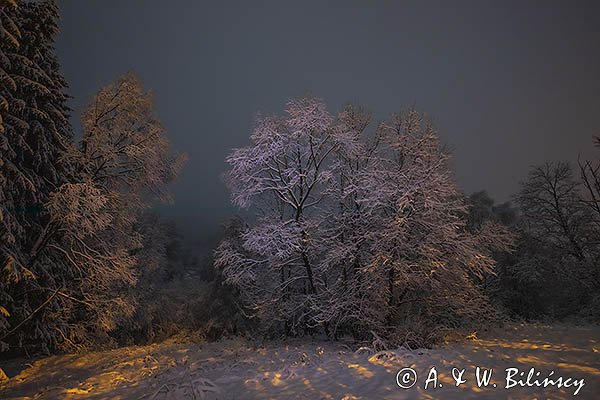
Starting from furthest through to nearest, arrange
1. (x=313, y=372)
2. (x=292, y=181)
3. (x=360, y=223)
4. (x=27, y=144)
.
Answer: (x=292, y=181) → (x=360, y=223) → (x=27, y=144) → (x=313, y=372)

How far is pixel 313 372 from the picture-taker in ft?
24.9

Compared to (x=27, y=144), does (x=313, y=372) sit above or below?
below

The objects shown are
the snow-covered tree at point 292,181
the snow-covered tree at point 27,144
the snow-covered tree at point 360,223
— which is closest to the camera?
the snow-covered tree at point 27,144

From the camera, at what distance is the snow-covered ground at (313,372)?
6.20 m

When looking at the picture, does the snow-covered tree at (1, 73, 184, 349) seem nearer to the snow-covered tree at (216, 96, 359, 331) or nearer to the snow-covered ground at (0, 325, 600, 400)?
the snow-covered ground at (0, 325, 600, 400)

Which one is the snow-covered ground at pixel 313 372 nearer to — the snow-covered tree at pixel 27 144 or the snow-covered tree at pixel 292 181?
the snow-covered tree at pixel 27 144

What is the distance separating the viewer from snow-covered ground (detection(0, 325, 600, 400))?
6.20 metres

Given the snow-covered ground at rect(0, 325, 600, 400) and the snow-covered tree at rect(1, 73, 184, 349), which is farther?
the snow-covered tree at rect(1, 73, 184, 349)

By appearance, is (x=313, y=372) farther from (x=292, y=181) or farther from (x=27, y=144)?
(x=27, y=144)

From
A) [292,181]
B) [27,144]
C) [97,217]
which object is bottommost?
[97,217]

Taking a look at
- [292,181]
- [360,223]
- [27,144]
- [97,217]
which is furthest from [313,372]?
[27,144]

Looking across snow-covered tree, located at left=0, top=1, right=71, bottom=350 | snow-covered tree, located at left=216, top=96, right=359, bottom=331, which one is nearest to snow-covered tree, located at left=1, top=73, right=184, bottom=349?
snow-covered tree, located at left=0, top=1, right=71, bottom=350

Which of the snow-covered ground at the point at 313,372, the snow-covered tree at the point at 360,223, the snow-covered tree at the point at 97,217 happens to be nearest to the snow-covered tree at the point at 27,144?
the snow-covered tree at the point at 97,217

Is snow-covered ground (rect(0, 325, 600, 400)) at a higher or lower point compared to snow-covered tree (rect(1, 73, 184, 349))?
lower
